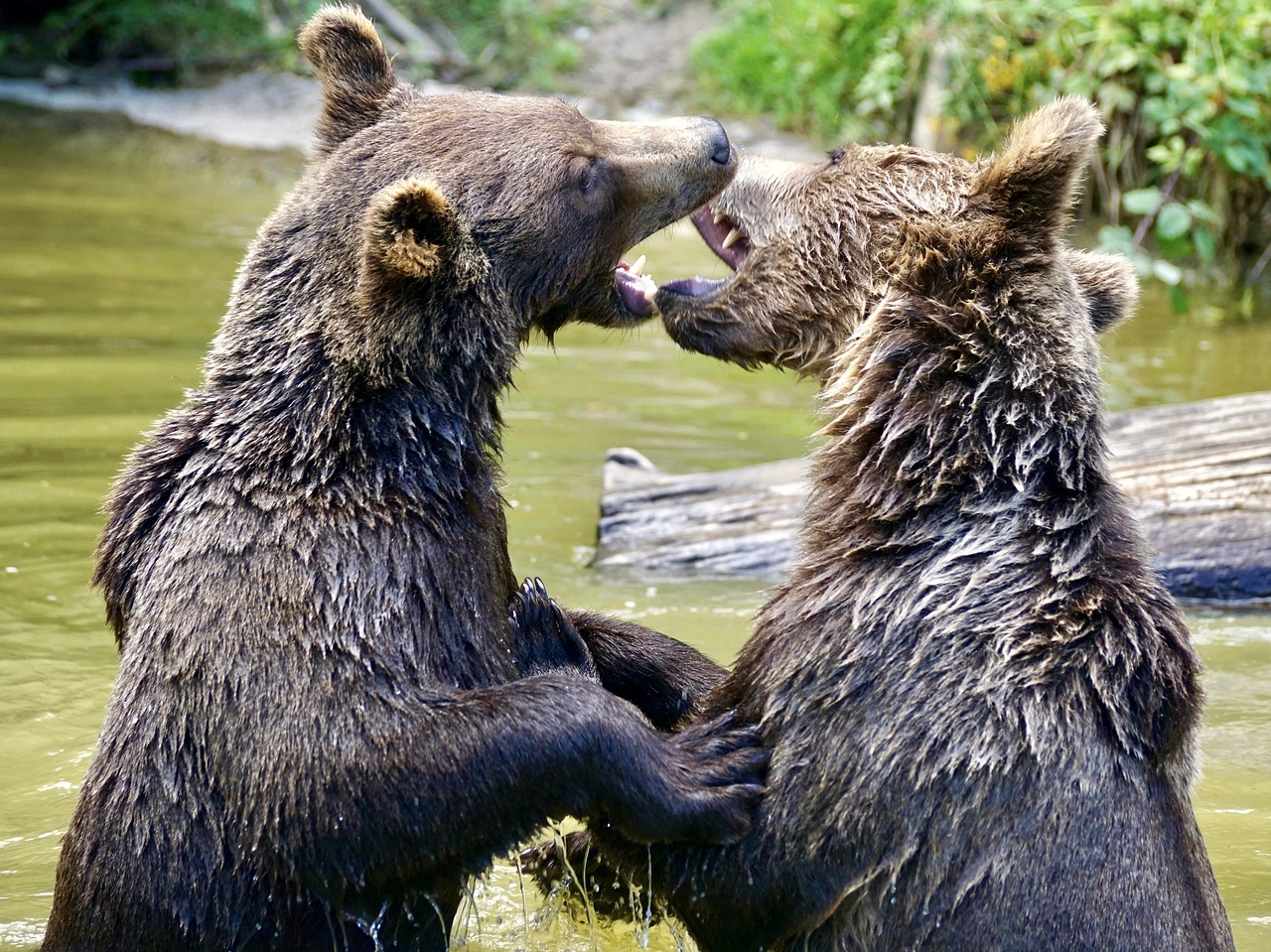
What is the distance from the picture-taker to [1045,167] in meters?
4.89

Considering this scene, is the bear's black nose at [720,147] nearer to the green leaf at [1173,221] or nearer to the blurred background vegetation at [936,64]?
the blurred background vegetation at [936,64]

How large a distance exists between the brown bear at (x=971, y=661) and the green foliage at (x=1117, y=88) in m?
6.72

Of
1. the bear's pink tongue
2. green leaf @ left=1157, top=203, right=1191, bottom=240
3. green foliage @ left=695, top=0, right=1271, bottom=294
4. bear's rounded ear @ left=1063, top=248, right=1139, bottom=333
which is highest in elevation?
green foliage @ left=695, top=0, right=1271, bottom=294

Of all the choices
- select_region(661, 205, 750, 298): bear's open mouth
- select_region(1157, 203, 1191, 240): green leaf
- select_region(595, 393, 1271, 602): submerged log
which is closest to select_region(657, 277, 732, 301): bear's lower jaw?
select_region(661, 205, 750, 298): bear's open mouth

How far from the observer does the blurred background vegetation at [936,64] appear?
12.5 m

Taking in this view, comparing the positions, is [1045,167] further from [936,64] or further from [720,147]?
[936,64]

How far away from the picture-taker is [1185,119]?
12.0 m

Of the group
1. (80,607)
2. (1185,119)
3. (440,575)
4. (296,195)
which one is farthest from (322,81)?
(1185,119)

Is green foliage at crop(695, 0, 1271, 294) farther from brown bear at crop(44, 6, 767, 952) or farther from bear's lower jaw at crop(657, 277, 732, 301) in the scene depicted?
brown bear at crop(44, 6, 767, 952)

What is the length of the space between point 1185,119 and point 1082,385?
8.01 m

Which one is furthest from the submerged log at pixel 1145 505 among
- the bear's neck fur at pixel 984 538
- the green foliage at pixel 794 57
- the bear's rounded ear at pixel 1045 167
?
the green foliage at pixel 794 57

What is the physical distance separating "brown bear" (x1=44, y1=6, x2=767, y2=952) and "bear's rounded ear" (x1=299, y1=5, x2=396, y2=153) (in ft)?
0.83

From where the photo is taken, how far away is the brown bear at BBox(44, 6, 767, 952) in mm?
4582

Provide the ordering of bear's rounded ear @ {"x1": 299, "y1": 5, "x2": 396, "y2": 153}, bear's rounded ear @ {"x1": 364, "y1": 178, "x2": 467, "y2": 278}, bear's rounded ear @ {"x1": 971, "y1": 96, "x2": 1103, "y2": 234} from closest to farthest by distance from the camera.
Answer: bear's rounded ear @ {"x1": 364, "y1": 178, "x2": 467, "y2": 278}
bear's rounded ear @ {"x1": 971, "y1": 96, "x2": 1103, "y2": 234}
bear's rounded ear @ {"x1": 299, "y1": 5, "x2": 396, "y2": 153}
